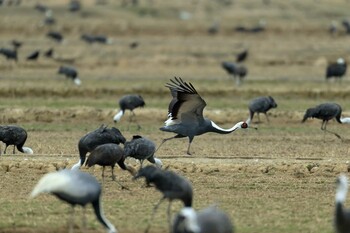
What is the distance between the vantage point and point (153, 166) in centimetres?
1472

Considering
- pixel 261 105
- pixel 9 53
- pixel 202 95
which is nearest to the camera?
pixel 261 105

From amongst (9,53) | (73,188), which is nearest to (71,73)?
(9,53)

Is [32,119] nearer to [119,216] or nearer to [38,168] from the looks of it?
[38,168]

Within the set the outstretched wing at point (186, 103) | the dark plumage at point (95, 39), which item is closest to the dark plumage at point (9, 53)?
the dark plumage at point (95, 39)

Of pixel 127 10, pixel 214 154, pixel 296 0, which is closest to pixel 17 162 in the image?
pixel 214 154

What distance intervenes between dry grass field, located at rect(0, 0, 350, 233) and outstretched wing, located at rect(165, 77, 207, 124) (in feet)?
3.29

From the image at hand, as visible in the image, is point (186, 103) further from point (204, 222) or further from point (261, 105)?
point (204, 222)

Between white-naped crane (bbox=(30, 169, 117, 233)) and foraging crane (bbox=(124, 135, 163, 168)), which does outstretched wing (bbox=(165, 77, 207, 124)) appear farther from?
white-naped crane (bbox=(30, 169, 117, 233))

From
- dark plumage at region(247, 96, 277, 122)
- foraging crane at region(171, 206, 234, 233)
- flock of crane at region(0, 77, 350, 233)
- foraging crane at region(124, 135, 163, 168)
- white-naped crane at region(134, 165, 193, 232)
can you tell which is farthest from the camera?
dark plumage at region(247, 96, 277, 122)

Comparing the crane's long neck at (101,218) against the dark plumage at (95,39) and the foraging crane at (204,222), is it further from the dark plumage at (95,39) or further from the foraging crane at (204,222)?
the dark plumage at (95,39)

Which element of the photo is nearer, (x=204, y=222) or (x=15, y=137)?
(x=204, y=222)

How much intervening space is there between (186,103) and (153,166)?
20.3ft

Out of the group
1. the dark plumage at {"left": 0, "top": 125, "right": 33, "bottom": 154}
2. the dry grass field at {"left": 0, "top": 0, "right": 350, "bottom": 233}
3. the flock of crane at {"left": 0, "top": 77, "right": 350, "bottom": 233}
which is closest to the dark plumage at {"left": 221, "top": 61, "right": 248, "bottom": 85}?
the dry grass field at {"left": 0, "top": 0, "right": 350, "bottom": 233}

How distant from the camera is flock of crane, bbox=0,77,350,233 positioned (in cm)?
1192
